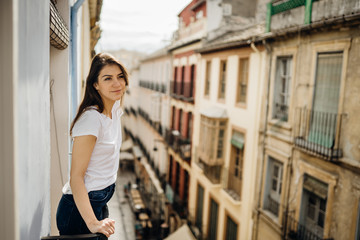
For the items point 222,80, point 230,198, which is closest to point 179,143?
point 222,80

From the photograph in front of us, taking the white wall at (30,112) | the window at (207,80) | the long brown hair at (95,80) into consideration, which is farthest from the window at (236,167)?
the white wall at (30,112)

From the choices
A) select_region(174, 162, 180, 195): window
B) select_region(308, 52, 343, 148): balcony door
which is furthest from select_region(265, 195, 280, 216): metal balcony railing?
select_region(174, 162, 180, 195): window

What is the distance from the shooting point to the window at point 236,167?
12.4 meters

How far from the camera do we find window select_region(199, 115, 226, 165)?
13.2 metres

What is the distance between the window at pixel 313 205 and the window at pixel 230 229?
414 cm

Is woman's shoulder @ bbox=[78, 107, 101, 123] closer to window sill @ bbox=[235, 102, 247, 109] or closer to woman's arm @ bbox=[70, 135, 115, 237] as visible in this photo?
woman's arm @ bbox=[70, 135, 115, 237]

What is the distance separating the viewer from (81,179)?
1.92 meters

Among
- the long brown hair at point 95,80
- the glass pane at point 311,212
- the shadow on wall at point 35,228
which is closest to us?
the shadow on wall at point 35,228

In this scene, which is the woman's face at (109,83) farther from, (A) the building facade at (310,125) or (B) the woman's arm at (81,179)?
(A) the building facade at (310,125)

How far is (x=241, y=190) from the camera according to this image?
40.2 ft

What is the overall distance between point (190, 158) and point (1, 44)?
Result: 16744 mm

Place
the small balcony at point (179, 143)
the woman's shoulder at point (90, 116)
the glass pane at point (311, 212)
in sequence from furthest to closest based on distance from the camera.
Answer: the small balcony at point (179, 143)
the glass pane at point (311, 212)
the woman's shoulder at point (90, 116)

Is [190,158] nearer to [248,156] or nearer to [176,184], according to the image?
[176,184]

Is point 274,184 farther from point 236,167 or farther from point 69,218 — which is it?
point 69,218
